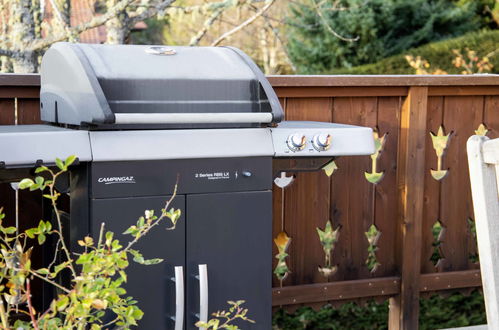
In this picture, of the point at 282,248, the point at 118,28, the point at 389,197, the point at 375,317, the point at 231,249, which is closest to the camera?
the point at 231,249

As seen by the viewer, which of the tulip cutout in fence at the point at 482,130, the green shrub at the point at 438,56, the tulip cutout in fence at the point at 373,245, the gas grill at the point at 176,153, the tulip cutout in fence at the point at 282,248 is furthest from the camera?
the green shrub at the point at 438,56

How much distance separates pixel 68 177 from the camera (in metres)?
2.50

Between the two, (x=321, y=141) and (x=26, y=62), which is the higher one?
(x=26, y=62)

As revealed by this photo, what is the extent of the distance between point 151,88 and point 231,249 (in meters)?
0.61

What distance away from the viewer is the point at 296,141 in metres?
2.67

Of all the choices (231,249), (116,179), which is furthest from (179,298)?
(116,179)

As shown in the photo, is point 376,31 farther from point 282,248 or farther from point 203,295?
point 203,295

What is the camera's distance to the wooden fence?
11.5ft

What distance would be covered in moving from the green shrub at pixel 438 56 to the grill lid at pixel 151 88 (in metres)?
9.69

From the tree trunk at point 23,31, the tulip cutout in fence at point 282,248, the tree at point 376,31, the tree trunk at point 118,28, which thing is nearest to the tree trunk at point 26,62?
the tree trunk at point 23,31

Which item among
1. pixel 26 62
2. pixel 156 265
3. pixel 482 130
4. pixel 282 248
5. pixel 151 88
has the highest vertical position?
pixel 26 62

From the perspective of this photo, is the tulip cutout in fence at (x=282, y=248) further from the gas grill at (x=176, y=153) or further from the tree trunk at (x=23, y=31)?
the tree trunk at (x=23, y=31)

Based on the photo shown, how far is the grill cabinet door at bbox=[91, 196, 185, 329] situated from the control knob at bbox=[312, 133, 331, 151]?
0.53 meters

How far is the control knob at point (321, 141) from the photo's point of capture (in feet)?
8.90
